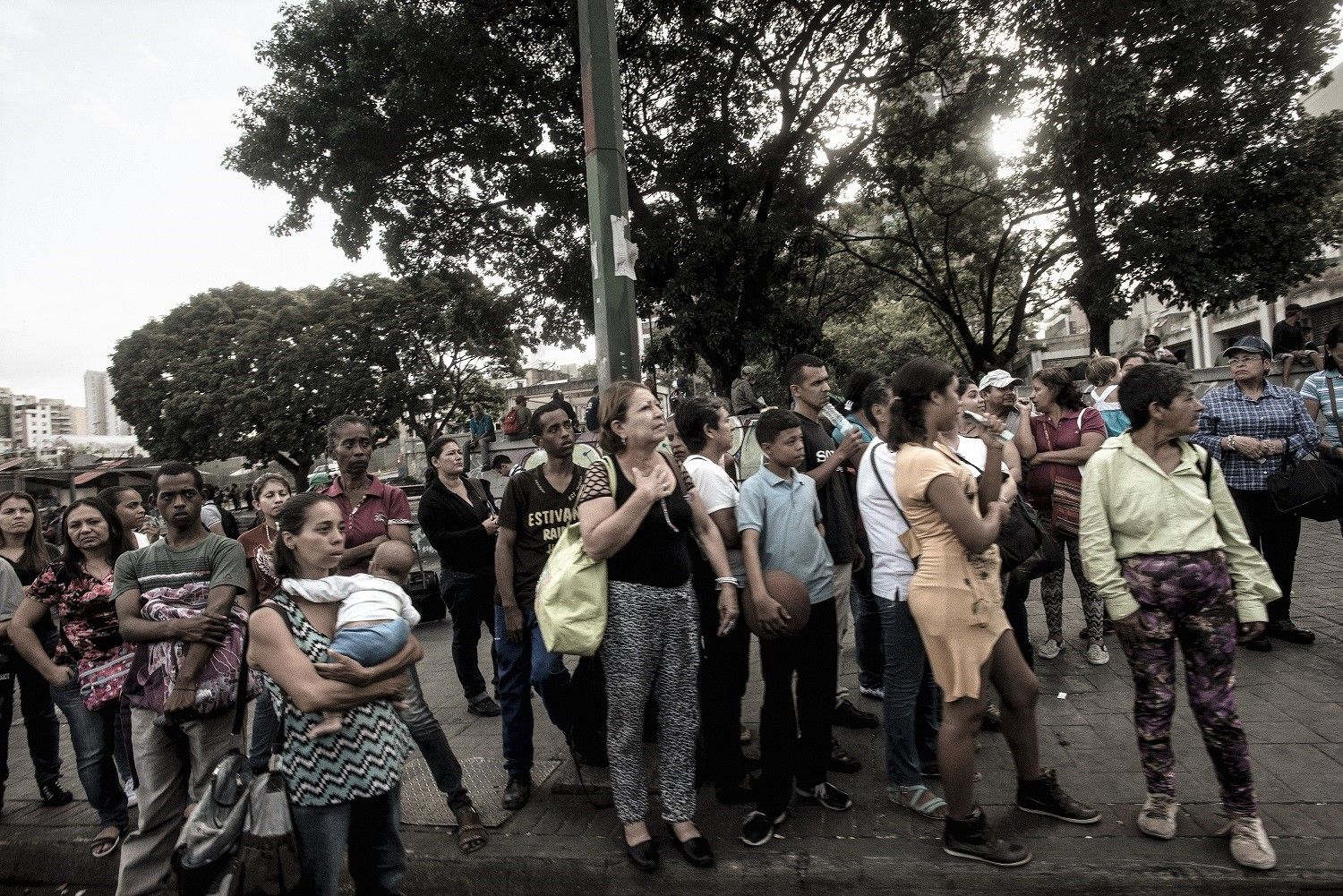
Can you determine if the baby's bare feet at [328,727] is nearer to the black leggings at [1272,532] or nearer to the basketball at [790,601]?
the basketball at [790,601]

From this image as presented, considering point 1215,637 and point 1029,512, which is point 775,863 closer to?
point 1215,637

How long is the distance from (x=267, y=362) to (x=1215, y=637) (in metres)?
32.5

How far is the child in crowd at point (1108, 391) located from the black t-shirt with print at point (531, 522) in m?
3.95

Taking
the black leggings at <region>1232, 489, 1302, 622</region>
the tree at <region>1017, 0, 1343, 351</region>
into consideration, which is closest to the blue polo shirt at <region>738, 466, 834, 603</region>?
the black leggings at <region>1232, 489, 1302, 622</region>

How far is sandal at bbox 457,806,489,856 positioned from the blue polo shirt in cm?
178

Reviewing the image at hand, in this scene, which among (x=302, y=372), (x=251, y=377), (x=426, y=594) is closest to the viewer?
(x=426, y=594)

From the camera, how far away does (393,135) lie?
499 inches

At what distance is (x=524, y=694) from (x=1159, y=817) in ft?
9.25

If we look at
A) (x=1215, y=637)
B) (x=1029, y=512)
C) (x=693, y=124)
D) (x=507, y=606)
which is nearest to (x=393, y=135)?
(x=693, y=124)

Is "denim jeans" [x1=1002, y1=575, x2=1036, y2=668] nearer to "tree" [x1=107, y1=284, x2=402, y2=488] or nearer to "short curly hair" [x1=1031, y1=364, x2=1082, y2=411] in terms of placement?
"short curly hair" [x1=1031, y1=364, x2=1082, y2=411]

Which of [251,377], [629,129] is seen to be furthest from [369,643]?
[251,377]

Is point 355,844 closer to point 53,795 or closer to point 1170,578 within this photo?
point 1170,578

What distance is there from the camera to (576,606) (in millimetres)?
3078

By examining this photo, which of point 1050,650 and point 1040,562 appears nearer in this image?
point 1040,562
